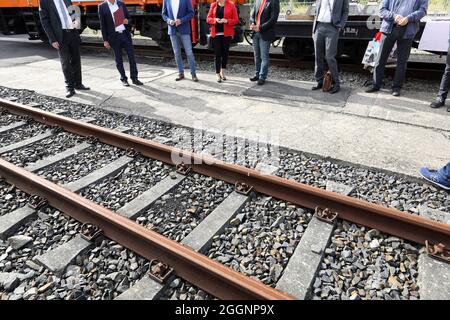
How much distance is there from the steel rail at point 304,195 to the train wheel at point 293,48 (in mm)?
5029

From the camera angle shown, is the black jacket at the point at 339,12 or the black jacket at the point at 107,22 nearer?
the black jacket at the point at 339,12

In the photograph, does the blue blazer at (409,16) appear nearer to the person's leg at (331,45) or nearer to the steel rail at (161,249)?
the person's leg at (331,45)

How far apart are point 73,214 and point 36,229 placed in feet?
1.02

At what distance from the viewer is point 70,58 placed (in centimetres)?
669

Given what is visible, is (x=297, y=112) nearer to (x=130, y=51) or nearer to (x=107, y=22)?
(x=130, y=51)

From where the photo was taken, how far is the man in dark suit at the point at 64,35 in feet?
19.8

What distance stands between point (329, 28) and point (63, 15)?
191 inches

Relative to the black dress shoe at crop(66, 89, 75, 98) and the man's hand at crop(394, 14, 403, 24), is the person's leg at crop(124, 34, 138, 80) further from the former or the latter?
the man's hand at crop(394, 14, 403, 24)

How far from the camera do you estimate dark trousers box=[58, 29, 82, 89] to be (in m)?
6.42

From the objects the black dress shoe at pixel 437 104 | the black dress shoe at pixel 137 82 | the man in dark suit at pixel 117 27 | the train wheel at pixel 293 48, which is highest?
the man in dark suit at pixel 117 27

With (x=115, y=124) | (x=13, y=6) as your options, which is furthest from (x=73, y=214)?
(x=13, y=6)

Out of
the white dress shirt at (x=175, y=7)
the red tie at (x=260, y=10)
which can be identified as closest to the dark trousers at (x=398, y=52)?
the red tie at (x=260, y=10)

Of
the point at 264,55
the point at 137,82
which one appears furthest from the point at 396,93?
the point at 137,82

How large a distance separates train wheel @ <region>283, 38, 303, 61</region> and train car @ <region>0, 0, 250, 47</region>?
3.79 ft
